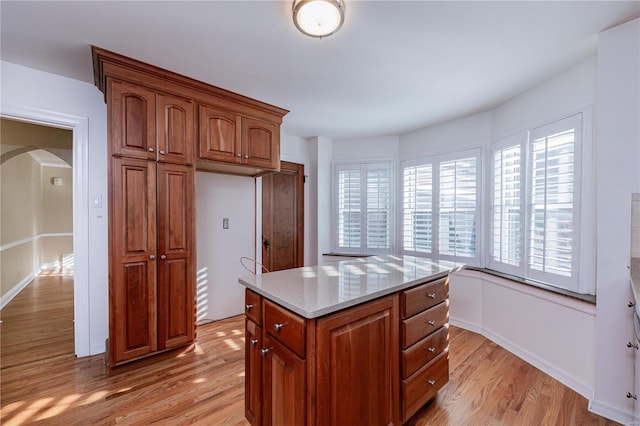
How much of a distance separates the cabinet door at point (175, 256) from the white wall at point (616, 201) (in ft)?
9.78

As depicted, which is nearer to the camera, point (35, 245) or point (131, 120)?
point (131, 120)

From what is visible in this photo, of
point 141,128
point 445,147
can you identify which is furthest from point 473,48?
point 141,128

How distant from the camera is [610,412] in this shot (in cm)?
170

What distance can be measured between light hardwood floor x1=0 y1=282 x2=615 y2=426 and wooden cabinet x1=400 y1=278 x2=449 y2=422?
0.69 ft

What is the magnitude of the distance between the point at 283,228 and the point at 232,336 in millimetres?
1592

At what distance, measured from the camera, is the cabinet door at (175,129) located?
7.26 feet

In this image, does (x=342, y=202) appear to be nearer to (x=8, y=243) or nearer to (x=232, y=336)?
(x=232, y=336)

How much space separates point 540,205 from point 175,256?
10.3 ft

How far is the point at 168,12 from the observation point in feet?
5.10

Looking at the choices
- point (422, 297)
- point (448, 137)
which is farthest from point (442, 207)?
point (422, 297)

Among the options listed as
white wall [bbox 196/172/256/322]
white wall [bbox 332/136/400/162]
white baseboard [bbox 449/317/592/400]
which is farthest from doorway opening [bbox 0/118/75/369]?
white baseboard [bbox 449/317/592/400]

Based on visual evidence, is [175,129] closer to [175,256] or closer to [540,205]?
[175,256]

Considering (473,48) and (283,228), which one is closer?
(473,48)

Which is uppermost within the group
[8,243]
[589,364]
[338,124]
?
[338,124]
